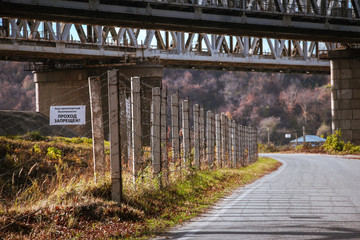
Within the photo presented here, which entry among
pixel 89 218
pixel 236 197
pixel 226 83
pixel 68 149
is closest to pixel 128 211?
pixel 89 218

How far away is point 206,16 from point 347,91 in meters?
19.4

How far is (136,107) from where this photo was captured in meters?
11.9

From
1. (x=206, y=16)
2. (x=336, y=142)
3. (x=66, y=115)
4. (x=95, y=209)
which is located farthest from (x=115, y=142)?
(x=336, y=142)

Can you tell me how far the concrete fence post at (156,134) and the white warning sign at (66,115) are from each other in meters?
5.26

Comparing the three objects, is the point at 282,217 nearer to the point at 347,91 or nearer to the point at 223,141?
the point at 223,141

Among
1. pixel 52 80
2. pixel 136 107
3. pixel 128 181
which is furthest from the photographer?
pixel 52 80

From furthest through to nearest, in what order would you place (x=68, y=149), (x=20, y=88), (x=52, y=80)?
1. (x=20, y=88)
2. (x=52, y=80)
3. (x=68, y=149)

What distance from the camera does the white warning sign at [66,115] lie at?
17522 mm

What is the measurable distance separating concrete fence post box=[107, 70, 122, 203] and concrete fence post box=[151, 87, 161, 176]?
2638mm

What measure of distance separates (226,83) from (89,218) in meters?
Answer: 113

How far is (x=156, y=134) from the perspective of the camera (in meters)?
12.5

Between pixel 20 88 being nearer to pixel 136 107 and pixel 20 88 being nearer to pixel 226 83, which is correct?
pixel 226 83

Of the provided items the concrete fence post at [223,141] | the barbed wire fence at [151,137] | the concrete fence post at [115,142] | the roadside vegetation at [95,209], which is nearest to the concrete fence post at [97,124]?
the barbed wire fence at [151,137]

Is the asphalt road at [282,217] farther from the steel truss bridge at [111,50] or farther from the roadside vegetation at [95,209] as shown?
the steel truss bridge at [111,50]
